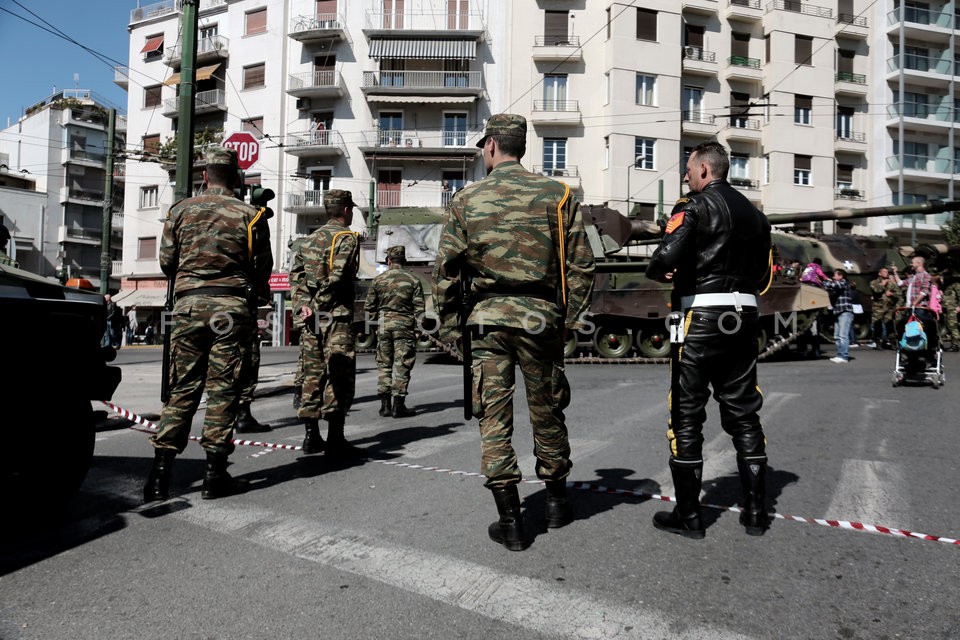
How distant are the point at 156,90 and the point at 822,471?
4406 centimetres

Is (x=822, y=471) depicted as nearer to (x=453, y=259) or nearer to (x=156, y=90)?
(x=453, y=259)

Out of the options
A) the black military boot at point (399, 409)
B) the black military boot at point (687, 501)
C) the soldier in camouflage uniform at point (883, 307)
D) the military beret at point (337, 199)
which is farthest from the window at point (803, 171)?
the black military boot at point (687, 501)

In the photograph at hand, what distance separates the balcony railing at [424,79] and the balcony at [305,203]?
225 inches

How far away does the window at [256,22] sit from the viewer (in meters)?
37.0

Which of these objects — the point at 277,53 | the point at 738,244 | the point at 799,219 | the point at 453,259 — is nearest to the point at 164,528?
the point at 453,259

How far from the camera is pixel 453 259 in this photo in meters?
3.63

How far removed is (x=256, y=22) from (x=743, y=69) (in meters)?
24.5

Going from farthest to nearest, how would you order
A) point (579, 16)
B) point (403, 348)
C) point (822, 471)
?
point (579, 16)
point (403, 348)
point (822, 471)

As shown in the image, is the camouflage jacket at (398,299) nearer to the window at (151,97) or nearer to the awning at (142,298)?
the awning at (142,298)

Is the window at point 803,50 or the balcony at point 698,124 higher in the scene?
the window at point 803,50

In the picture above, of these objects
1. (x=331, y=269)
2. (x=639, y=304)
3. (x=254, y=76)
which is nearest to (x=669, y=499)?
(x=331, y=269)

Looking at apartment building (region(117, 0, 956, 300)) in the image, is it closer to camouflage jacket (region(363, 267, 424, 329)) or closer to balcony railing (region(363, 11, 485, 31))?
balcony railing (region(363, 11, 485, 31))

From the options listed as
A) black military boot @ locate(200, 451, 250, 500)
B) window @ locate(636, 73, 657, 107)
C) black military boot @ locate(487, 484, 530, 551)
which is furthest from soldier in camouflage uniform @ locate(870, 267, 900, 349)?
window @ locate(636, 73, 657, 107)

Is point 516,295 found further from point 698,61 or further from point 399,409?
point 698,61
